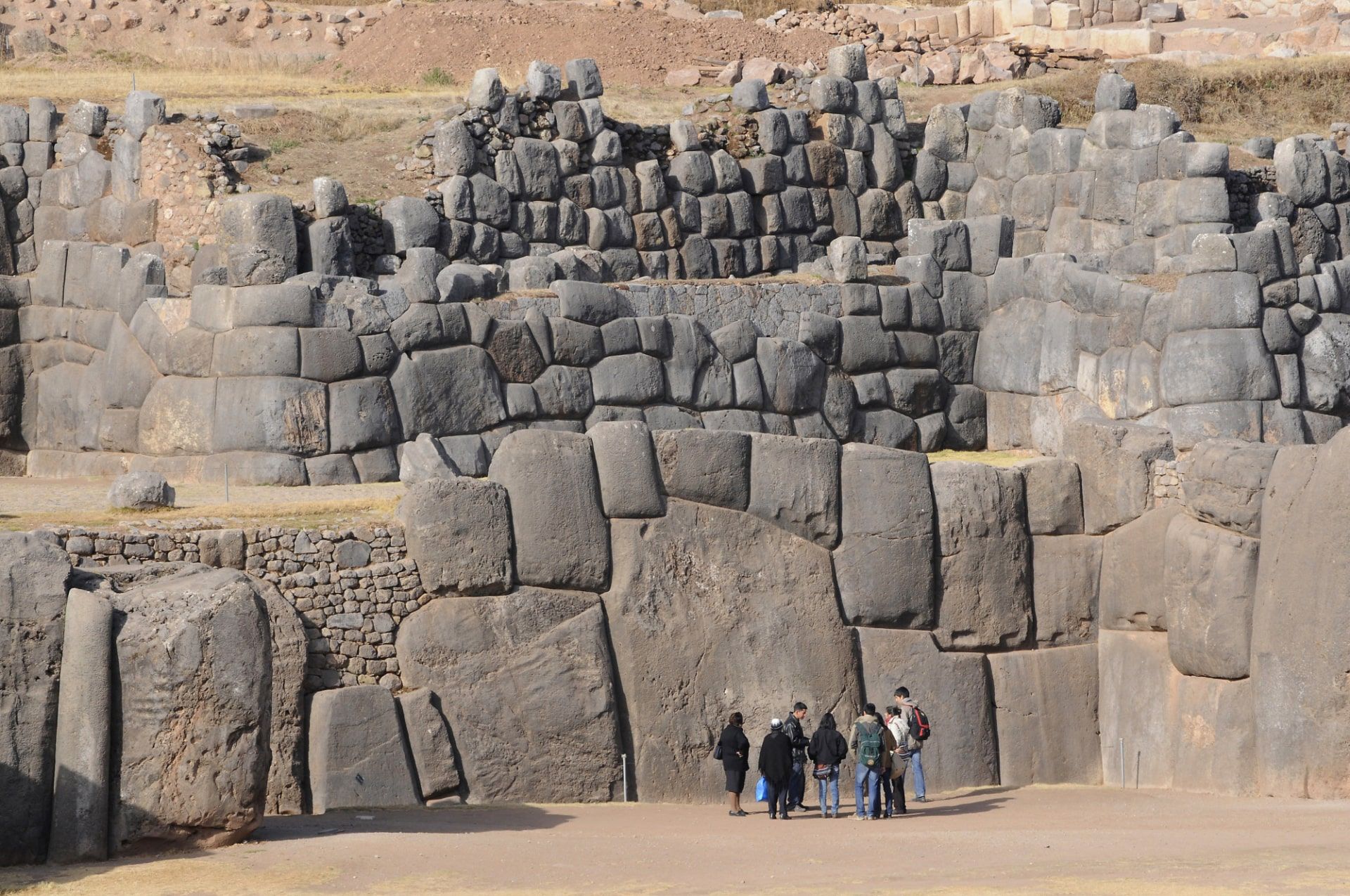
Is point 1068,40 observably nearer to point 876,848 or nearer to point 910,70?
point 910,70

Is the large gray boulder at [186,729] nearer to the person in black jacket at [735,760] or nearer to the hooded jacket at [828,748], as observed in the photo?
the person in black jacket at [735,760]

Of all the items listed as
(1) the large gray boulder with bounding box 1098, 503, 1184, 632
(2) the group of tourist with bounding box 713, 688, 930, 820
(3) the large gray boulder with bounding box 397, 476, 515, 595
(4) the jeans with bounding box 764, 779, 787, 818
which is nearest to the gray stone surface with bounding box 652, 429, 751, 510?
(3) the large gray boulder with bounding box 397, 476, 515, 595

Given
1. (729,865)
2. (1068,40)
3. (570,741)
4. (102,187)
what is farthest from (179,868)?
(1068,40)

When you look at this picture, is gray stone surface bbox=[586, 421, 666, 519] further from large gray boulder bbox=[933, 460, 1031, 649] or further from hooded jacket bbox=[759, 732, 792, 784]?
large gray boulder bbox=[933, 460, 1031, 649]

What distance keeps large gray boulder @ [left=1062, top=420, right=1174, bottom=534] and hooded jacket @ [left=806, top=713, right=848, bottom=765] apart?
184 inches

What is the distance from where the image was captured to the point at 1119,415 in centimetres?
2886

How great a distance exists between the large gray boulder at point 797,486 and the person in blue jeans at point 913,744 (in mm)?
1942

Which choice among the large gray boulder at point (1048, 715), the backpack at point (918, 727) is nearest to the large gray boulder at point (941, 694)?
the large gray boulder at point (1048, 715)

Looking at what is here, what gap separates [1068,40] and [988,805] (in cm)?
3476

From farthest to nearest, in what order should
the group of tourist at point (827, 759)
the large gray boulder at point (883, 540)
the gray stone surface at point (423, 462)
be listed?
the gray stone surface at point (423, 462) < the large gray boulder at point (883, 540) < the group of tourist at point (827, 759)

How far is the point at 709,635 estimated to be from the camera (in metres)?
22.1

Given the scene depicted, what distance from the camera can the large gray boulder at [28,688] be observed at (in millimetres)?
16984

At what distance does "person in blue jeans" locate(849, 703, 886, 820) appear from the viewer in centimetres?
2003

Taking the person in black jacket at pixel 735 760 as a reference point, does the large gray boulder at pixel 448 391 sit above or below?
above
